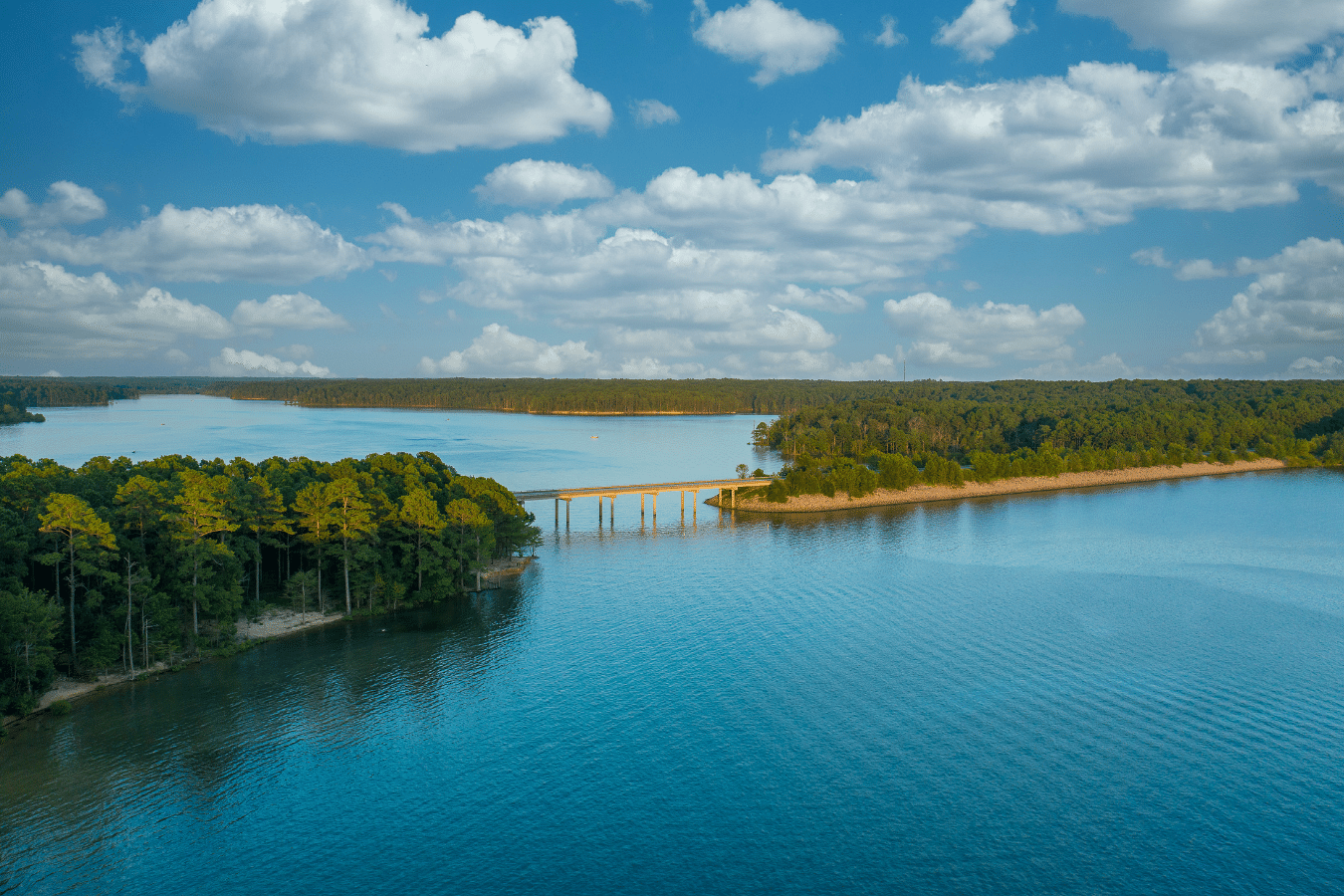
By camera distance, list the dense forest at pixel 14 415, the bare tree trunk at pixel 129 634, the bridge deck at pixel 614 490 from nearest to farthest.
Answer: the bare tree trunk at pixel 129 634 → the bridge deck at pixel 614 490 → the dense forest at pixel 14 415

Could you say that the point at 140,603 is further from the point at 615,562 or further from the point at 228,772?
the point at 615,562

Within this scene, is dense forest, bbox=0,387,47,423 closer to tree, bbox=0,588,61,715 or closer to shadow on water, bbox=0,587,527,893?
shadow on water, bbox=0,587,527,893

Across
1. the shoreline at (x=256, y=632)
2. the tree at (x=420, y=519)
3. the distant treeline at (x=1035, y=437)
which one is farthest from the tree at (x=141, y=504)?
the distant treeline at (x=1035, y=437)

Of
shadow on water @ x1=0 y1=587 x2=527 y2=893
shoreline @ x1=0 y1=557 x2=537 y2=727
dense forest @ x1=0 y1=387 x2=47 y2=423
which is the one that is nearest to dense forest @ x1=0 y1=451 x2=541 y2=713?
shoreline @ x1=0 y1=557 x2=537 y2=727

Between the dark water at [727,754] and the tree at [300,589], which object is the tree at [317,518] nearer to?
the tree at [300,589]

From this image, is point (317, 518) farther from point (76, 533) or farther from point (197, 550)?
point (76, 533)

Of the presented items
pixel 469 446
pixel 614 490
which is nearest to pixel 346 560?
pixel 614 490
